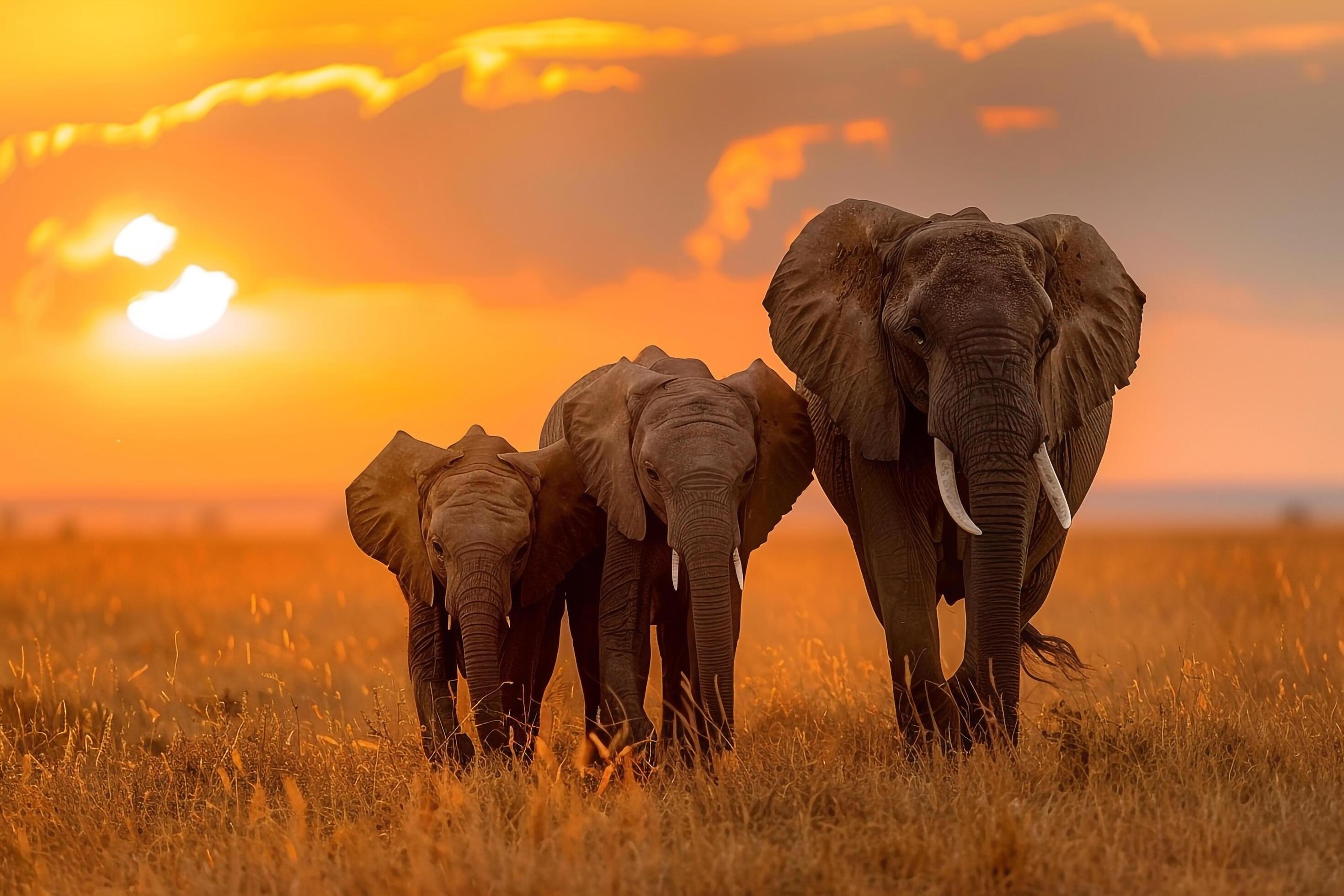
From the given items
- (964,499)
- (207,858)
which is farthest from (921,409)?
(207,858)

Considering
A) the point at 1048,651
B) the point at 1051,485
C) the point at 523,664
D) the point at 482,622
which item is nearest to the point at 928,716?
the point at 1051,485

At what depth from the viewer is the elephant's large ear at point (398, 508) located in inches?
360

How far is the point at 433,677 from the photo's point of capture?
905cm

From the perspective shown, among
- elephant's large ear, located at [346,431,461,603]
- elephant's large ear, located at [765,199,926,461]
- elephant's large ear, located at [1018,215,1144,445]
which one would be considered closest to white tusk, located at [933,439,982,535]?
elephant's large ear, located at [765,199,926,461]

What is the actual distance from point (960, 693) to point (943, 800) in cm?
143

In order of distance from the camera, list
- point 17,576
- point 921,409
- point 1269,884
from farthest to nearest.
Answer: point 17,576 → point 921,409 → point 1269,884

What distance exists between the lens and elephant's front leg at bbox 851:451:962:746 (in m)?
8.75

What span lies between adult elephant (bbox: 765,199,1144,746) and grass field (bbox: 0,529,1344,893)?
0.79 metres

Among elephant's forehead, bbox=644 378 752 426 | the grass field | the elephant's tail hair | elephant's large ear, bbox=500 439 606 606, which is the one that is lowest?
the grass field

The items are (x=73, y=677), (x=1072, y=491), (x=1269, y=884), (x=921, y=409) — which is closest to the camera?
(x=1269, y=884)

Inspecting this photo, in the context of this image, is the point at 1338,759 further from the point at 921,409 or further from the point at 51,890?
the point at 51,890

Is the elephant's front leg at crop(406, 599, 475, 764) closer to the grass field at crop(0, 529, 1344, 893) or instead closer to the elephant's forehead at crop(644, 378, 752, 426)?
the grass field at crop(0, 529, 1344, 893)

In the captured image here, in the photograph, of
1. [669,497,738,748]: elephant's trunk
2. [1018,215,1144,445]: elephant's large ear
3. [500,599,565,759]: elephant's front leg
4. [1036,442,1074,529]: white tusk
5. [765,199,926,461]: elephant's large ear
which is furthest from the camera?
[500,599,565,759]: elephant's front leg

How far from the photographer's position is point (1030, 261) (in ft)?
27.7
